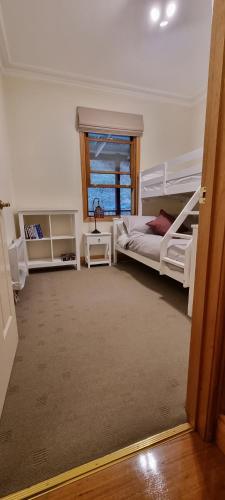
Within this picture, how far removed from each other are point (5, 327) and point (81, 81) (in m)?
3.45

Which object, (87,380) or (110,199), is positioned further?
(110,199)

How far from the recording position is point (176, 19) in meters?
2.07

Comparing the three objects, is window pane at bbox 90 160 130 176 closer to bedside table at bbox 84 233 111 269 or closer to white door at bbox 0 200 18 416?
bedside table at bbox 84 233 111 269

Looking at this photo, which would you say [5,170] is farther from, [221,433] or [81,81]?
[221,433]

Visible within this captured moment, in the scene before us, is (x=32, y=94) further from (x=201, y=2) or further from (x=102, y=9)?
(x=201, y=2)

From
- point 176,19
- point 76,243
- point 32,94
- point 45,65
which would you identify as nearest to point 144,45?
point 176,19

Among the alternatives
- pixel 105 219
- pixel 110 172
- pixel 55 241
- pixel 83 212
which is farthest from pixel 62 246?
pixel 110 172

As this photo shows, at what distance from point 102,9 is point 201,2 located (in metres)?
0.89

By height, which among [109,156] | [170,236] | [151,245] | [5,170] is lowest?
[151,245]

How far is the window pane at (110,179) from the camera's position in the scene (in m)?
3.54

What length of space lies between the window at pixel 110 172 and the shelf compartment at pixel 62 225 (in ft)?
0.97

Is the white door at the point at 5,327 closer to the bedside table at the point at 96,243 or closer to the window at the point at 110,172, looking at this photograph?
the bedside table at the point at 96,243

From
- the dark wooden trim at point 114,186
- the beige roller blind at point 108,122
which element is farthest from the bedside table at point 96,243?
the beige roller blind at point 108,122

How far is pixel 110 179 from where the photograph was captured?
364cm
